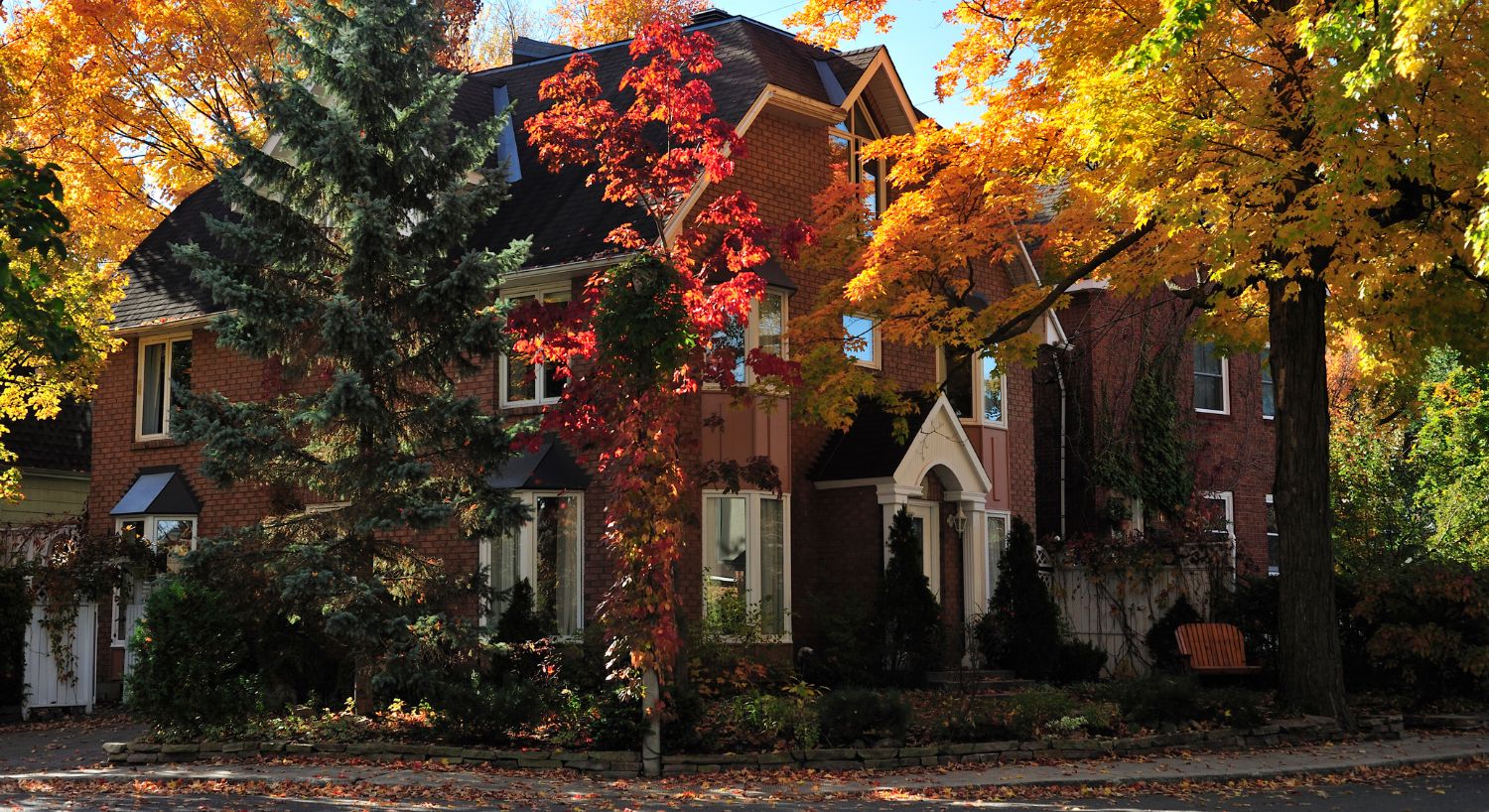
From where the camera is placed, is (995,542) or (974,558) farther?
(995,542)

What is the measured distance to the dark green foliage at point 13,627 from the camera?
1961 centimetres

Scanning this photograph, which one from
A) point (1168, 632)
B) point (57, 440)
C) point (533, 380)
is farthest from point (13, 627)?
point (1168, 632)

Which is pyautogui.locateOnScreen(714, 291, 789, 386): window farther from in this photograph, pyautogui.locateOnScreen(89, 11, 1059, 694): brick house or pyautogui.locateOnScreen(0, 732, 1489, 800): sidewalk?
pyautogui.locateOnScreen(0, 732, 1489, 800): sidewalk

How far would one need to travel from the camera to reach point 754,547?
2006 cm

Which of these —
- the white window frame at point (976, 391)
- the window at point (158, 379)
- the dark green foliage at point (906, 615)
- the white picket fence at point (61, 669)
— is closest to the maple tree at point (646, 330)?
the dark green foliage at point (906, 615)

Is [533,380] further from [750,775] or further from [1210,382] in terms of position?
[1210,382]

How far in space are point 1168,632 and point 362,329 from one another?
515 inches

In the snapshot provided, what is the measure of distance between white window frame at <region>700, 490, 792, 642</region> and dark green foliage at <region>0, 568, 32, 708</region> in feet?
30.0

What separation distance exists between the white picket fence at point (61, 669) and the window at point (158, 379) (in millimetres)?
4342

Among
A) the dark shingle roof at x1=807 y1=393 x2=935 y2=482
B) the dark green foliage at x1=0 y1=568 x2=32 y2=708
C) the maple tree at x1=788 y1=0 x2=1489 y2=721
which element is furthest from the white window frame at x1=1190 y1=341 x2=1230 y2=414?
the dark green foliage at x1=0 y1=568 x2=32 y2=708

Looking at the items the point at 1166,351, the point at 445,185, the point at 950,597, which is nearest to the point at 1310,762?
the point at 950,597

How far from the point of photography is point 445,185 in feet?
55.7

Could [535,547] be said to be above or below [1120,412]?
below

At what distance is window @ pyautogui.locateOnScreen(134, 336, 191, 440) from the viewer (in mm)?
23797
